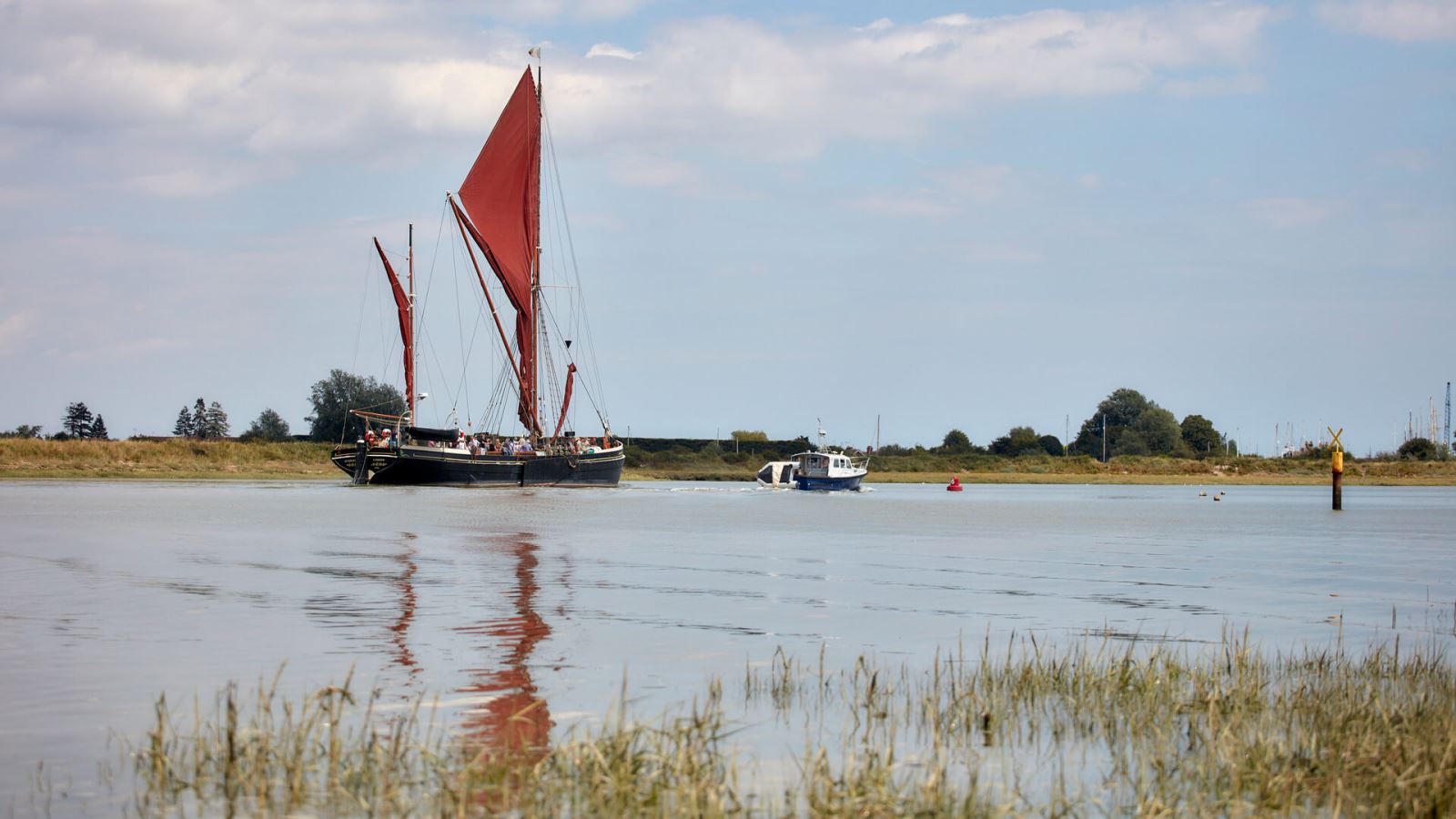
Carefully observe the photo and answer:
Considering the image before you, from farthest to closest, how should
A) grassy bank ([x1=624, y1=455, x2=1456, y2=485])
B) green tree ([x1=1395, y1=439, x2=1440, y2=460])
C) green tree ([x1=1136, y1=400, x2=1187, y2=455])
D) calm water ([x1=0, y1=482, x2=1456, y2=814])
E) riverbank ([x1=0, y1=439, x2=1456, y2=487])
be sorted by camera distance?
green tree ([x1=1136, y1=400, x2=1187, y2=455])
green tree ([x1=1395, y1=439, x2=1440, y2=460])
grassy bank ([x1=624, y1=455, x2=1456, y2=485])
riverbank ([x1=0, y1=439, x2=1456, y2=487])
calm water ([x1=0, y1=482, x2=1456, y2=814])

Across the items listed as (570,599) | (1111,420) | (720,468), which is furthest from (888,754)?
(1111,420)

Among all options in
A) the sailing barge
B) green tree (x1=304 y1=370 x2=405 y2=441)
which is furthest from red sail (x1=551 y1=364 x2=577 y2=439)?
green tree (x1=304 y1=370 x2=405 y2=441)

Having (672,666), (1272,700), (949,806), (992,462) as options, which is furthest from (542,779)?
(992,462)

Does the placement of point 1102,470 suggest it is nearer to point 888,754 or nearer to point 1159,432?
point 1159,432

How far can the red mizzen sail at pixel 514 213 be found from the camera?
86500mm

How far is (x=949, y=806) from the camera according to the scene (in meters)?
7.71

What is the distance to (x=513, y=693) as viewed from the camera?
1215cm

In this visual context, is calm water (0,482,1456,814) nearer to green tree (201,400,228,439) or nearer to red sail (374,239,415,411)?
red sail (374,239,415,411)

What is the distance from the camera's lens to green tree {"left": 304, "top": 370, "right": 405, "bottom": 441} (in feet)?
465

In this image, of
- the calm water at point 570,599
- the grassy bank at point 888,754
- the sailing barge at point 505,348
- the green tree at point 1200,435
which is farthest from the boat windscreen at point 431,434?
the green tree at point 1200,435

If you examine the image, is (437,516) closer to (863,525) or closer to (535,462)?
(863,525)

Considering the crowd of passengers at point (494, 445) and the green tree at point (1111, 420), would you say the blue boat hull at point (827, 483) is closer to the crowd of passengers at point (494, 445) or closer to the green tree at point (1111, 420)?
the crowd of passengers at point (494, 445)

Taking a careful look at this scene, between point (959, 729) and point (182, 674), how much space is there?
284 inches

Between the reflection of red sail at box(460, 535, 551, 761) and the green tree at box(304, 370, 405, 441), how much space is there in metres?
126
